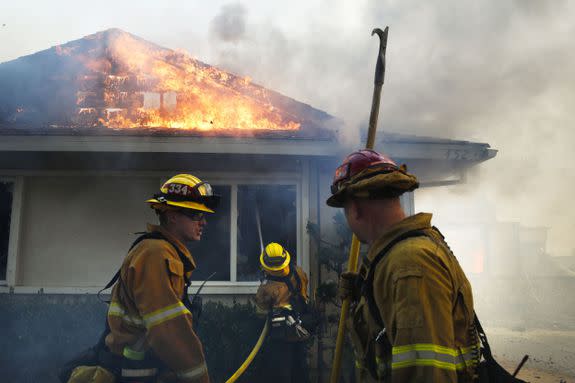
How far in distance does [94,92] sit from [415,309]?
320 inches

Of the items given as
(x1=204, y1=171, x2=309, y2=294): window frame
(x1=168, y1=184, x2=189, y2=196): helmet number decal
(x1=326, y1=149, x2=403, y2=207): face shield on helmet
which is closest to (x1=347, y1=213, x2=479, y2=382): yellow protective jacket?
(x1=326, y1=149, x2=403, y2=207): face shield on helmet

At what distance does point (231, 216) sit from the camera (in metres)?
6.26

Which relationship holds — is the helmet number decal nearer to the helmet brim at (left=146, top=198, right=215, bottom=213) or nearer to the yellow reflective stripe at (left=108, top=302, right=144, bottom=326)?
the helmet brim at (left=146, top=198, right=215, bottom=213)

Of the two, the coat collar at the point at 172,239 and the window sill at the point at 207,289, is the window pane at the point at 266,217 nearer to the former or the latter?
the window sill at the point at 207,289

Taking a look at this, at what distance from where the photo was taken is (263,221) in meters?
6.59

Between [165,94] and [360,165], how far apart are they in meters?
6.99

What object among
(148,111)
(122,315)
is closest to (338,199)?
(122,315)

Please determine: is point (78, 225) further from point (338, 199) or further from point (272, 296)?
point (338, 199)

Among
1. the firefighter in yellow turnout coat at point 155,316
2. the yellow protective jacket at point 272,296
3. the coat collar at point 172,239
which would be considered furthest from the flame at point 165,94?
the firefighter in yellow turnout coat at point 155,316

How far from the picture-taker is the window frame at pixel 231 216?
20.1 feet

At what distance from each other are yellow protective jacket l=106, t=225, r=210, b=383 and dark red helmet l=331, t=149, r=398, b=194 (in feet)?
3.55

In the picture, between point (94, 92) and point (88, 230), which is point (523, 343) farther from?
point (94, 92)

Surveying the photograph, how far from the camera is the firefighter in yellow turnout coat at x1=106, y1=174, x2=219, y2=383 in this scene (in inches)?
88.4

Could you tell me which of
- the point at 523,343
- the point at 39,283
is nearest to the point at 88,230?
the point at 39,283
